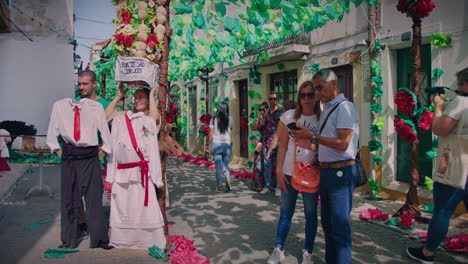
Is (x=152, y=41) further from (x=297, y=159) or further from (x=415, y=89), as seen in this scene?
(x=415, y=89)

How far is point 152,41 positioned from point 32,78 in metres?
13.9

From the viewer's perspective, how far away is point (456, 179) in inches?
138

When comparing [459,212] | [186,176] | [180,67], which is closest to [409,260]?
[459,212]

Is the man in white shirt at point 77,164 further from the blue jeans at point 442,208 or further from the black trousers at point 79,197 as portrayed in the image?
the blue jeans at point 442,208

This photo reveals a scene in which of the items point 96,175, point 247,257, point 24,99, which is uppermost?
point 24,99

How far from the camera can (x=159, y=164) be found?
13.9ft

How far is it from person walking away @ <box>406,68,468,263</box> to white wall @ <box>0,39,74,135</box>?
1595 cm

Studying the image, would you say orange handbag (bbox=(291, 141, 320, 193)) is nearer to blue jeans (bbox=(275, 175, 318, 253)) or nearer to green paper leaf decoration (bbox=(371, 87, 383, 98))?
blue jeans (bbox=(275, 175, 318, 253))

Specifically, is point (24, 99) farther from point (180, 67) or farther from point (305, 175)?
point (305, 175)

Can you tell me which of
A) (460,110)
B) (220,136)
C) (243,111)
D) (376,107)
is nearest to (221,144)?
(220,136)

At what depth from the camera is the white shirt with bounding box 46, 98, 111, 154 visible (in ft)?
13.9

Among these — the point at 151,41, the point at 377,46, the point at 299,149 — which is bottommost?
the point at 299,149

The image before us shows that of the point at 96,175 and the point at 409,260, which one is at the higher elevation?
the point at 96,175

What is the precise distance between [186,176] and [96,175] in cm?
603
